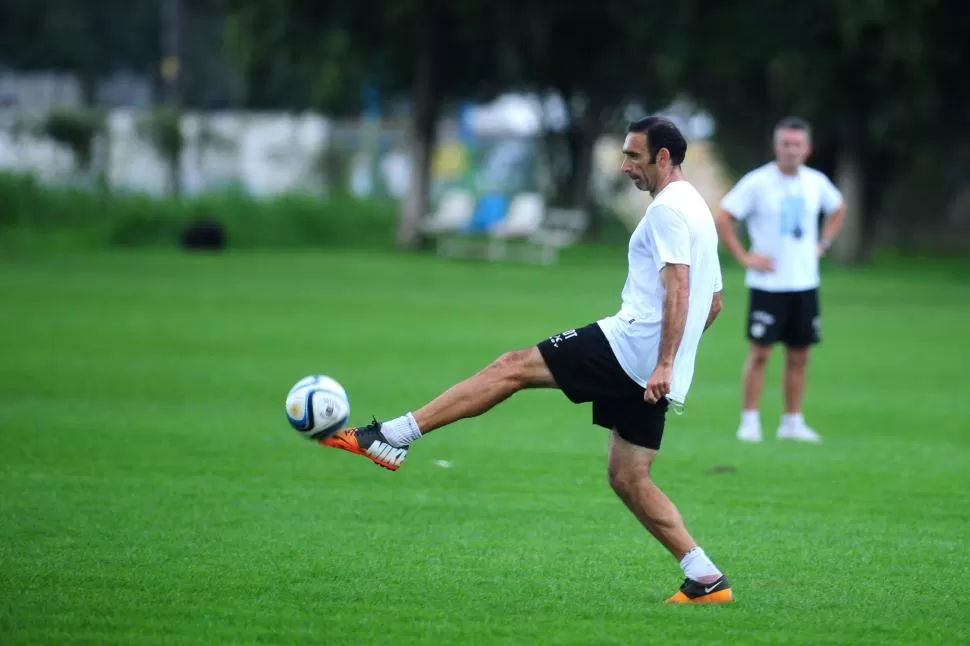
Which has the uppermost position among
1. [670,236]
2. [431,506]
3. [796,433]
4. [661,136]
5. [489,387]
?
[661,136]

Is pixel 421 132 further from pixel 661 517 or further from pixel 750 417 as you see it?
pixel 661 517

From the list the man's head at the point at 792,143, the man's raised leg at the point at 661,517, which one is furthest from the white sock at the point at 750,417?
the man's raised leg at the point at 661,517

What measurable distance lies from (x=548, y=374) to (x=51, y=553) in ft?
9.37

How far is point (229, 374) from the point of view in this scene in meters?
17.1

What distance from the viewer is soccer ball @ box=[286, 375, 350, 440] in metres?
7.32

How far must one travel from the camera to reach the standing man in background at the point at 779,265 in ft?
42.9

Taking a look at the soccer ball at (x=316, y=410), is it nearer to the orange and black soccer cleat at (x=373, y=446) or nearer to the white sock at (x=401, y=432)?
the orange and black soccer cleat at (x=373, y=446)

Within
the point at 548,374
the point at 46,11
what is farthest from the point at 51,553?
the point at 46,11

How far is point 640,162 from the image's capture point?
7.31 m

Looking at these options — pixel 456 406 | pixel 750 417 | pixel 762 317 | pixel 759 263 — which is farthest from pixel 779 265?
pixel 456 406

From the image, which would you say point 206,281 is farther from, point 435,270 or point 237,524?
point 237,524

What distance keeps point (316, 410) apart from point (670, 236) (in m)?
1.83

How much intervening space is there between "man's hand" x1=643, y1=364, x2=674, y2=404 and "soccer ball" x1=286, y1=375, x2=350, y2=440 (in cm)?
143

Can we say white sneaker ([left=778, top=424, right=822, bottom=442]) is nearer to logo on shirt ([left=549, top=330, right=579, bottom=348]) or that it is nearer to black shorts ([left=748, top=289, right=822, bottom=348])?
black shorts ([left=748, top=289, right=822, bottom=348])
